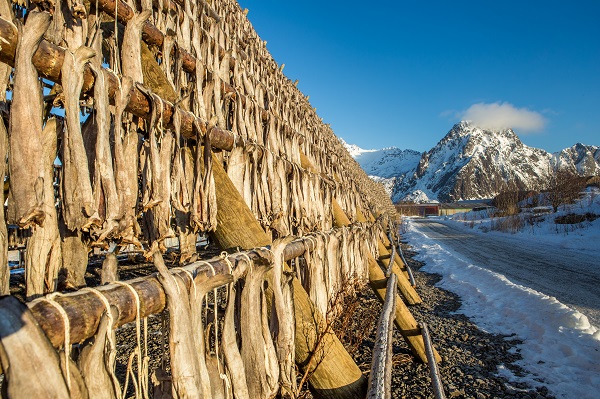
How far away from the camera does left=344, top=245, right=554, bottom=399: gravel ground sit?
11.6ft

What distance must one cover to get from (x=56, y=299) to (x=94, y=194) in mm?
606

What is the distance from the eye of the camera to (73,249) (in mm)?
1471

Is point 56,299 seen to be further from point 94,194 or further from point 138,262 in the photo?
point 138,262

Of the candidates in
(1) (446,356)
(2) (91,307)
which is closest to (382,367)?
(2) (91,307)

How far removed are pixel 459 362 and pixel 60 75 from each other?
477 centimetres

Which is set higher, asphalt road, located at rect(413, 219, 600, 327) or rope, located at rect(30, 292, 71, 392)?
rope, located at rect(30, 292, 71, 392)

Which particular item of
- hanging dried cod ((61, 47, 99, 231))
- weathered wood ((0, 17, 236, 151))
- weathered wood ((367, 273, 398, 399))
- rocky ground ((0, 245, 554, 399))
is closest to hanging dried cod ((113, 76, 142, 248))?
weathered wood ((0, 17, 236, 151))

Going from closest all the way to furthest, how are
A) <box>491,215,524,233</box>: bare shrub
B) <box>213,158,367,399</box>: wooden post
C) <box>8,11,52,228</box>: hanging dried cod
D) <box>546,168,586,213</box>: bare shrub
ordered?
<box>8,11,52,228</box>: hanging dried cod < <box>213,158,367,399</box>: wooden post < <box>491,215,524,233</box>: bare shrub < <box>546,168,586,213</box>: bare shrub

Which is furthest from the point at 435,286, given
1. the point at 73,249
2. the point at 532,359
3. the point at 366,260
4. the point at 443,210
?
the point at 443,210

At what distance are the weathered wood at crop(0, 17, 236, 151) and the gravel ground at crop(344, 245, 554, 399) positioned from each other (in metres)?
3.30

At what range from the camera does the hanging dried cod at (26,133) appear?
107cm

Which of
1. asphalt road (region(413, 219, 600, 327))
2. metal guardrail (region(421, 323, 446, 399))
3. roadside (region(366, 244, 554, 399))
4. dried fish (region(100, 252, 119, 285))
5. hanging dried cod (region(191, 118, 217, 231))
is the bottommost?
asphalt road (region(413, 219, 600, 327))

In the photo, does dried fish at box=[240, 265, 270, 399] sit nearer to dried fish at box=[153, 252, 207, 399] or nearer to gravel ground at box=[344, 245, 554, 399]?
dried fish at box=[153, 252, 207, 399]

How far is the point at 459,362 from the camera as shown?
4.25 meters
